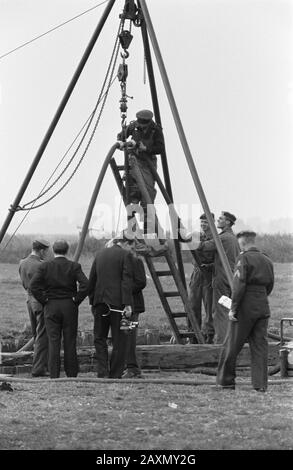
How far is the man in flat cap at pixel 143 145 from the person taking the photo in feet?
49.0

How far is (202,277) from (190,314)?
0.88 meters

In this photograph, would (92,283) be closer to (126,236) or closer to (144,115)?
(126,236)

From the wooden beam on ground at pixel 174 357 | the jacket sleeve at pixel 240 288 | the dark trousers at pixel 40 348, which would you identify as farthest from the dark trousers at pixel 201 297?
the jacket sleeve at pixel 240 288

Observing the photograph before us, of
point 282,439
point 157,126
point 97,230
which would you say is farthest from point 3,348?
point 282,439

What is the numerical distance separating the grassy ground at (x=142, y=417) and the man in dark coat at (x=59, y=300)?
2.30ft

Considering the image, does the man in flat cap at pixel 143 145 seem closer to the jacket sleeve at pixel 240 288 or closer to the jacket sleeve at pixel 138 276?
the jacket sleeve at pixel 138 276

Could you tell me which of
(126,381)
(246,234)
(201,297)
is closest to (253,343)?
(246,234)

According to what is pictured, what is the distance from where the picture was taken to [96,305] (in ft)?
44.1

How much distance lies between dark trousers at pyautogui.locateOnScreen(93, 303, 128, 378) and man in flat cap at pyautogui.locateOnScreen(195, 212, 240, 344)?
2.39m

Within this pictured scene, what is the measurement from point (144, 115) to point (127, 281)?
2690 millimetres

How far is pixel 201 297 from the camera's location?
53.6 feet

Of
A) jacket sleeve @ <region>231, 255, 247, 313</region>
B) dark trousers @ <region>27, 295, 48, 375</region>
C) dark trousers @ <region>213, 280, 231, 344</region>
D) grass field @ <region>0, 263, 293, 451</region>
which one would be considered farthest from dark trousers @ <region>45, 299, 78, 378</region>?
dark trousers @ <region>213, 280, 231, 344</region>

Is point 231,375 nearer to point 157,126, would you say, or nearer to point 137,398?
point 137,398
